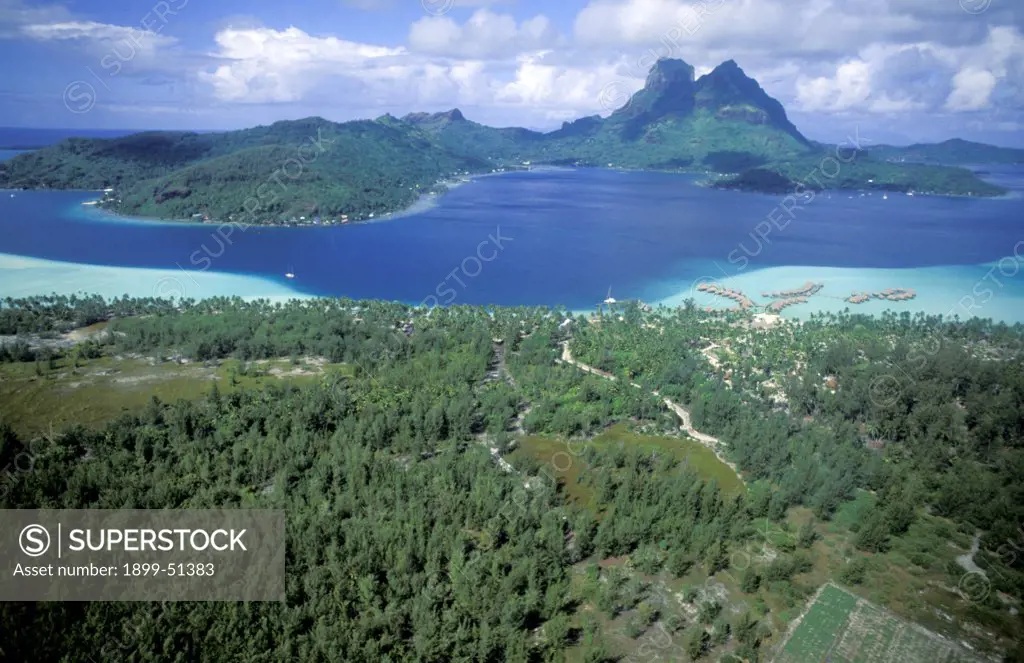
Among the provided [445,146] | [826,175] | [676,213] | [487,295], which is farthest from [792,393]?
[445,146]

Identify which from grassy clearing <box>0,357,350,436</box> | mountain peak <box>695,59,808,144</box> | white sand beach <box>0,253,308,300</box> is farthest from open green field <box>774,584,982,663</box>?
mountain peak <box>695,59,808,144</box>

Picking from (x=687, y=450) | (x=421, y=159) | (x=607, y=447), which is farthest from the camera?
(x=421, y=159)

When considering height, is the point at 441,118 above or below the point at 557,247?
above

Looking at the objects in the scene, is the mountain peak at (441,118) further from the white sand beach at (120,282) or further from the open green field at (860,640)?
the open green field at (860,640)

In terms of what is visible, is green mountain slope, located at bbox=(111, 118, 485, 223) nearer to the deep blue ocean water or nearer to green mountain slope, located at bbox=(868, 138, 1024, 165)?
the deep blue ocean water

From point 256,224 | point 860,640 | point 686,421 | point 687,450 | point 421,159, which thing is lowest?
point 860,640

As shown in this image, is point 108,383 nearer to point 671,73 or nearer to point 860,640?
point 860,640

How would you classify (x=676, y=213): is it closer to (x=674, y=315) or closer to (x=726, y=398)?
(x=674, y=315)

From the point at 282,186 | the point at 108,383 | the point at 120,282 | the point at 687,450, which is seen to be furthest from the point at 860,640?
the point at 282,186
